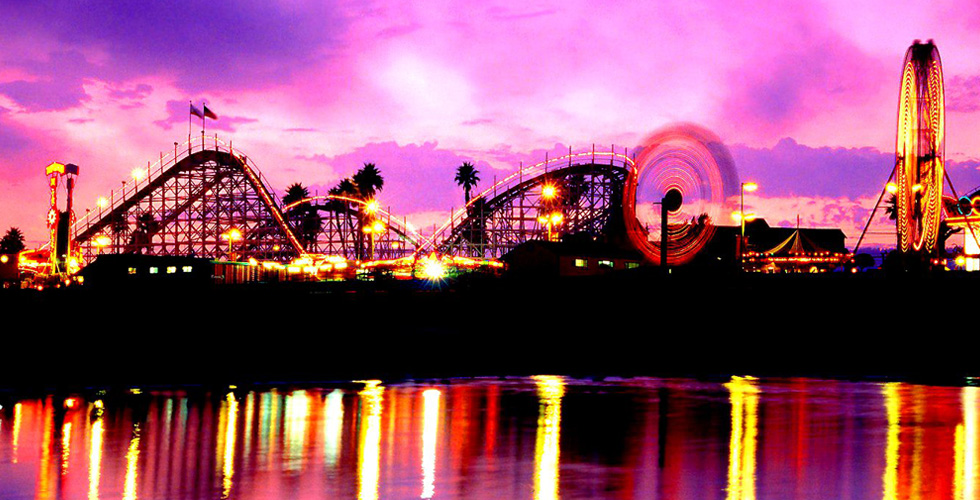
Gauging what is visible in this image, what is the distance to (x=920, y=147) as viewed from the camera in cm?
5628

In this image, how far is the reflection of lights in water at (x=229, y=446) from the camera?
15867 mm

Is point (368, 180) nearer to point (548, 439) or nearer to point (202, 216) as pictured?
point (202, 216)

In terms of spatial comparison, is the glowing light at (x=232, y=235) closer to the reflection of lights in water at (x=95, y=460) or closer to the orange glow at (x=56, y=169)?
the orange glow at (x=56, y=169)

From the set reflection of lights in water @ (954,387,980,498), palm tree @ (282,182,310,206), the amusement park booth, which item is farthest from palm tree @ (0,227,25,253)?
reflection of lights in water @ (954,387,980,498)

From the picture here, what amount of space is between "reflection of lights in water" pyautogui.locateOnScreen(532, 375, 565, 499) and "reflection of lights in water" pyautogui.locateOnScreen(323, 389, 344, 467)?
343 cm

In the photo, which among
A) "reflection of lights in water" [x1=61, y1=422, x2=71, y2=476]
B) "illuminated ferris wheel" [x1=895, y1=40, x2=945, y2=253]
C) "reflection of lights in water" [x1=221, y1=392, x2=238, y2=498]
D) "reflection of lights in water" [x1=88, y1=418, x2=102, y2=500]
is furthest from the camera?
"illuminated ferris wheel" [x1=895, y1=40, x2=945, y2=253]

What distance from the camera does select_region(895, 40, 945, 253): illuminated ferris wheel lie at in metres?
55.7

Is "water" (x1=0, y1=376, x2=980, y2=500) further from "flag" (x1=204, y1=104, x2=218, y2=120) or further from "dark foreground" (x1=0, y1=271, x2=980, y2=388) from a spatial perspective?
"flag" (x1=204, y1=104, x2=218, y2=120)

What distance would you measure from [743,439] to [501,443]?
4369 mm

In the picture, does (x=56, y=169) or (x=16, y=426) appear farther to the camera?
(x=56, y=169)

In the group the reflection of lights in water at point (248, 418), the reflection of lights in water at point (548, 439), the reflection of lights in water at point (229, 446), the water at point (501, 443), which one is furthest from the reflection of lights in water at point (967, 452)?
the reflection of lights in water at point (248, 418)

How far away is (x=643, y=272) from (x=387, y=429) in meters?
30.2

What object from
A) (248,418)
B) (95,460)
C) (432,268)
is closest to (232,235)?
(432,268)

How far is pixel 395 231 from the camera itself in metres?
95.7
